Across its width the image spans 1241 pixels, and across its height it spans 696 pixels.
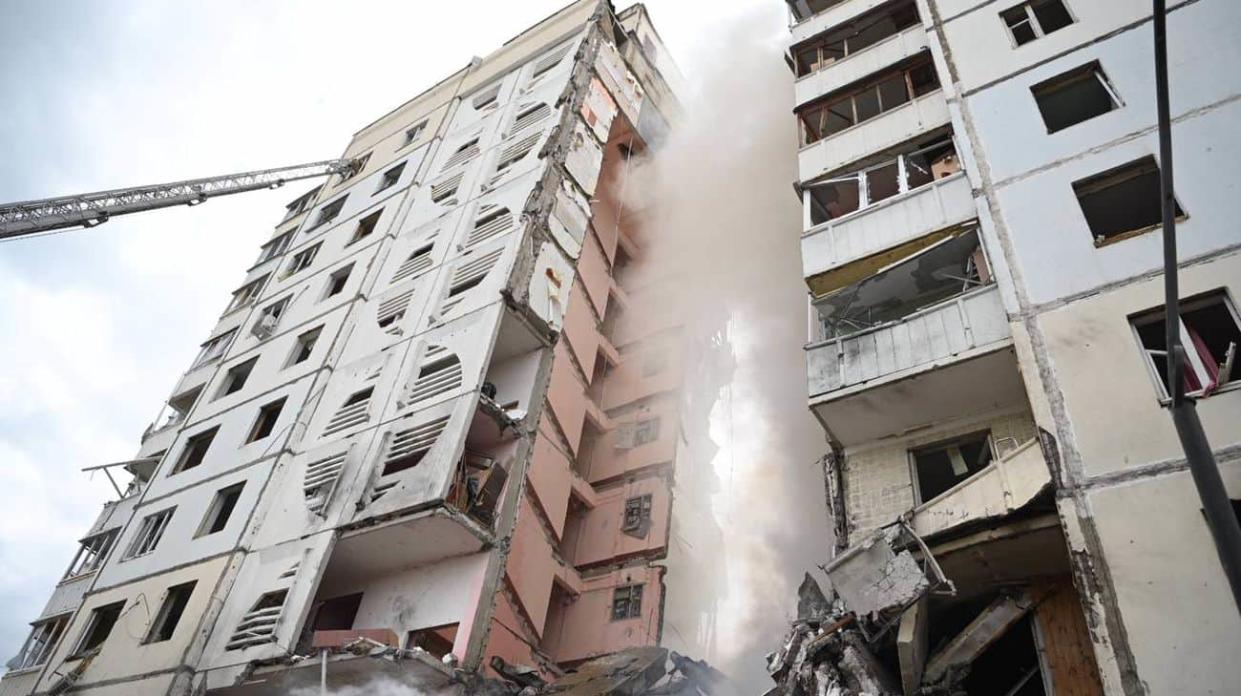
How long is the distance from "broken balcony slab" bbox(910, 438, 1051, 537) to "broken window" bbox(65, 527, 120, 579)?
950 inches

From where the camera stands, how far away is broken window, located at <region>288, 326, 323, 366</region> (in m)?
24.3

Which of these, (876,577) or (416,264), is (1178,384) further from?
(416,264)

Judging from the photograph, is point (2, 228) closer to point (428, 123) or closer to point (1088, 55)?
point (428, 123)

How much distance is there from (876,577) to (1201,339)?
5.32 meters

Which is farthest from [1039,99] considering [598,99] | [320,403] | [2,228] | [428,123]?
[2,228]

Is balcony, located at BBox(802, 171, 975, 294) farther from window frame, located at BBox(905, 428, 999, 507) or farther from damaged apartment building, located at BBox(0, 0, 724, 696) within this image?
damaged apartment building, located at BBox(0, 0, 724, 696)

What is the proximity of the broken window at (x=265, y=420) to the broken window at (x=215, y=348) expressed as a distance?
7.01 m

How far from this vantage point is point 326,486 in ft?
57.7

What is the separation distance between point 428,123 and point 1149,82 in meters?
26.4

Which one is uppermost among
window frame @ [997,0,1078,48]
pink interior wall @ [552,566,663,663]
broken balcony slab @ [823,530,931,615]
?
window frame @ [997,0,1078,48]

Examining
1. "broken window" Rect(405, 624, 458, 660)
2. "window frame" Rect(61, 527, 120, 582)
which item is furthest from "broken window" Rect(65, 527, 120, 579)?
"broken window" Rect(405, 624, 458, 660)

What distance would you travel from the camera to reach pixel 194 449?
24.2 meters

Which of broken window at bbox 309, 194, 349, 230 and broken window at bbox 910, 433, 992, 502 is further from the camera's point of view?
broken window at bbox 309, 194, 349, 230

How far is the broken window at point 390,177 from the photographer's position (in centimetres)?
3091
